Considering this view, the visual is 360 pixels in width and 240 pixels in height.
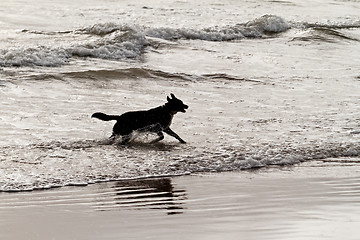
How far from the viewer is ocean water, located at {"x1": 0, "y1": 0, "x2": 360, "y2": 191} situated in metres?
9.77

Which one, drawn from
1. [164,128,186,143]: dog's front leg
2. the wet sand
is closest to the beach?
the wet sand

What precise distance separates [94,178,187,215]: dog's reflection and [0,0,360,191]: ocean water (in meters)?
0.33

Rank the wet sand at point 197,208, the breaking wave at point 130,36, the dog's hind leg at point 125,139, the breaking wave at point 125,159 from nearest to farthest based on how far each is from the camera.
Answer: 1. the wet sand at point 197,208
2. the breaking wave at point 125,159
3. the dog's hind leg at point 125,139
4. the breaking wave at point 130,36

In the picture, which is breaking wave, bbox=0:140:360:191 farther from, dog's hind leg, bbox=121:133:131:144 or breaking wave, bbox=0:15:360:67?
breaking wave, bbox=0:15:360:67

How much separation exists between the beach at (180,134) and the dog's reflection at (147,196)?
0.02 m

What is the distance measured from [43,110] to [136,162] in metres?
3.53

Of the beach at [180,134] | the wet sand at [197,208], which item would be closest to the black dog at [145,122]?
the beach at [180,134]

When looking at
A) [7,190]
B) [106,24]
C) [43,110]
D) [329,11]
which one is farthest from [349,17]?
[7,190]

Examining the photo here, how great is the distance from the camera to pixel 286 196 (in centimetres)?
795

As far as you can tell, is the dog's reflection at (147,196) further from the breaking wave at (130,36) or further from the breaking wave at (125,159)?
the breaking wave at (130,36)

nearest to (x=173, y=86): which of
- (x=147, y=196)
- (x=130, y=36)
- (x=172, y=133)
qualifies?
(x=172, y=133)

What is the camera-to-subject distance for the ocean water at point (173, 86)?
385 inches

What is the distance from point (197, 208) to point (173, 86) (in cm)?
897

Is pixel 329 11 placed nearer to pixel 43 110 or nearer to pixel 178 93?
pixel 178 93
